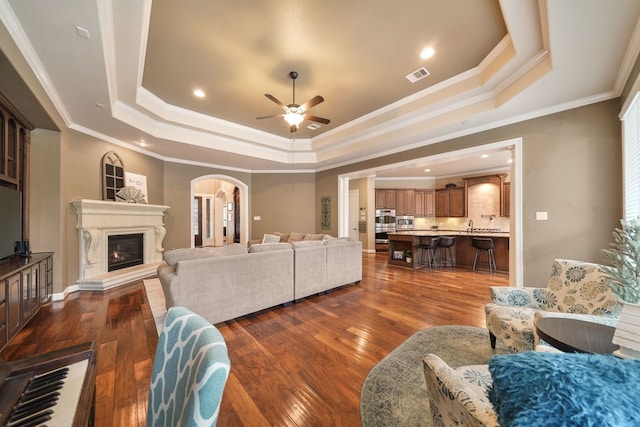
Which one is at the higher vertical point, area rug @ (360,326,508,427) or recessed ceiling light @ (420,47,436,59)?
recessed ceiling light @ (420,47,436,59)

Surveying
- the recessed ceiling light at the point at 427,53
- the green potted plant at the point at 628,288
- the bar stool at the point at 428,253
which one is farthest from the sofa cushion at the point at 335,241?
the green potted plant at the point at 628,288

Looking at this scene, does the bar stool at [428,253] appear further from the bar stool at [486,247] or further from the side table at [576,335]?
the side table at [576,335]

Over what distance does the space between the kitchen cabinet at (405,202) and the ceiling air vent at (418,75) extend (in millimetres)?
5685

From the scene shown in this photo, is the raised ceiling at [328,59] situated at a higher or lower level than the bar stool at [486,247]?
higher

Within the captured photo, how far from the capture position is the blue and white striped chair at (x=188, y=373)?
52 cm

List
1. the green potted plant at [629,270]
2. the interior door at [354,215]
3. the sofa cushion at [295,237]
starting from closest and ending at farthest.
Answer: the green potted plant at [629,270]
the sofa cushion at [295,237]
the interior door at [354,215]

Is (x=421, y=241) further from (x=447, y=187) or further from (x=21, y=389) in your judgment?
(x=21, y=389)

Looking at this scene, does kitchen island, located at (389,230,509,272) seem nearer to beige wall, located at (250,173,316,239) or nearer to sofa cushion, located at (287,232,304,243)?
sofa cushion, located at (287,232,304,243)

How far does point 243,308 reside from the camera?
298cm

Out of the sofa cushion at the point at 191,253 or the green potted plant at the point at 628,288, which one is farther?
the sofa cushion at the point at 191,253

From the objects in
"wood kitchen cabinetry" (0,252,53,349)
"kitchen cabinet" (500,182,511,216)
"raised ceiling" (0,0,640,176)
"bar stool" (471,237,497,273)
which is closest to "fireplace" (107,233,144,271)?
"wood kitchen cabinetry" (0,252,53,349)

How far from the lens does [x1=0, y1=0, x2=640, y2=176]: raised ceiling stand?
2.07 m

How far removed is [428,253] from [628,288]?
5.12 meters

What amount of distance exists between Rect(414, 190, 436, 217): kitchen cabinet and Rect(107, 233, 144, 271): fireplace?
840 cm
